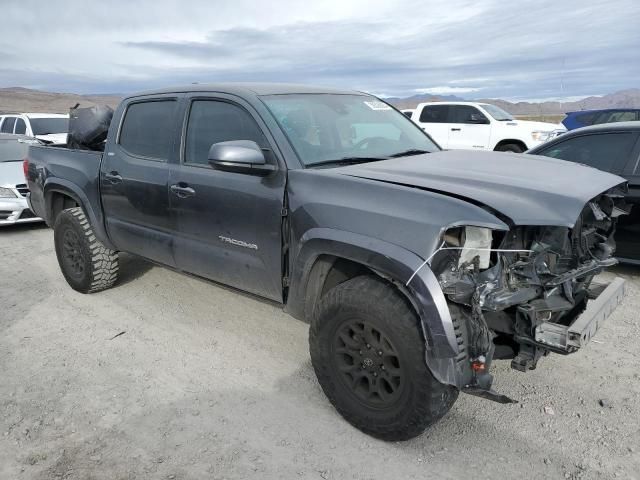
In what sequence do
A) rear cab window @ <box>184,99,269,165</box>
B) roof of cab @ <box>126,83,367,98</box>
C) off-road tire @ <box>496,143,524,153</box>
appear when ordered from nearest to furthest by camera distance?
rear cab window @ <box>184,99,269,165</box>
roof of cab @ <box>126,83,367,98</box>
off-road tire @ <box>496,143,524,153</box>

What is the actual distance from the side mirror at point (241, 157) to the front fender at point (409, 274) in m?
0.56

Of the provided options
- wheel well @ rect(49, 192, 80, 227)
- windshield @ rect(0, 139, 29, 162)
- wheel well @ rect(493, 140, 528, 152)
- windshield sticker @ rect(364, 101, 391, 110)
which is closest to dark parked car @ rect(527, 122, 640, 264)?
windshield sticker @ rect(364, 101, 391, 110)

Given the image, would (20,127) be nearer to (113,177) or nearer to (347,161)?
(113,177)

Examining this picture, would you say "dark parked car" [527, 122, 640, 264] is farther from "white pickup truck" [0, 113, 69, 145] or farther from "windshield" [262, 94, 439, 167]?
"white pickup truck" [0, 113, 69, 145]

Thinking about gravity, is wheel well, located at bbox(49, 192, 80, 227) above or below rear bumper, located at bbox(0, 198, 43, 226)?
above

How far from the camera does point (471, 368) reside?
2.46 metres

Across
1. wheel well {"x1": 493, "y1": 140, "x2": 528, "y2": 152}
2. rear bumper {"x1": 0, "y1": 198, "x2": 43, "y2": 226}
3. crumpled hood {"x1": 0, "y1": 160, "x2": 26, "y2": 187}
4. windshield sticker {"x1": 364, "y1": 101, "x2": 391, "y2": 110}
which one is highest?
windshield sticker {"x1": 364, "y1": 101, "x2": 391, "y2": 110}

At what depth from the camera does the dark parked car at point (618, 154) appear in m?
4.91

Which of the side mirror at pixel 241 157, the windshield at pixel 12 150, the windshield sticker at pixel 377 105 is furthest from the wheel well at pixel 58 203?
the windshield at pixel 12 150

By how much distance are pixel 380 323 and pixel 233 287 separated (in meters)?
1.39

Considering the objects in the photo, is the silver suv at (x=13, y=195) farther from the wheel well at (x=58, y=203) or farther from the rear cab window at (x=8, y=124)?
the rear cab window at (x=8, y=124)

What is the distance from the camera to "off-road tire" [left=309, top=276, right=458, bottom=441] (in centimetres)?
248

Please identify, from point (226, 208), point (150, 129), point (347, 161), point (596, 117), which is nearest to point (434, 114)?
point (596, 117)

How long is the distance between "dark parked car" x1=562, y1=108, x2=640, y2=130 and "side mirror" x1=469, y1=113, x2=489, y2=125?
245 cm
